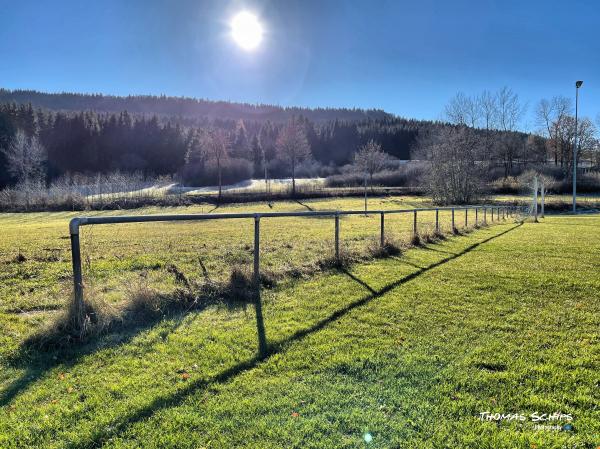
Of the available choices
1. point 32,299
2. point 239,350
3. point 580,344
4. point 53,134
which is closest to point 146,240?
point 32,299

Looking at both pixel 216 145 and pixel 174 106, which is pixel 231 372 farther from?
pixel 174 106

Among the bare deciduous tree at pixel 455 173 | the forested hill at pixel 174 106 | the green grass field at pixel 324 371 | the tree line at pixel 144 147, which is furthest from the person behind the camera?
the forested hill at pixel 174 106

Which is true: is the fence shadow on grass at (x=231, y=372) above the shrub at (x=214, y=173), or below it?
below

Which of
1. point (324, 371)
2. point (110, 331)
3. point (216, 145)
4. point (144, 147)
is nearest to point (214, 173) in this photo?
point (216, 145)

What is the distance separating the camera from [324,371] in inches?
146

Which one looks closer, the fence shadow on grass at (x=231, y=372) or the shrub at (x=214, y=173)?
the fence shadow on grass at (x=231, y=372)

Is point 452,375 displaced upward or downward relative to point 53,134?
downward

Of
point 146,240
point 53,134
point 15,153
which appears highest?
point 53,134

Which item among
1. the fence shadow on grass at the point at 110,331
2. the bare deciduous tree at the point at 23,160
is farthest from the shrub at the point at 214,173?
the fence shadow on grass at the point at 110,331

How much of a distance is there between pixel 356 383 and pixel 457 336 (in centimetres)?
183

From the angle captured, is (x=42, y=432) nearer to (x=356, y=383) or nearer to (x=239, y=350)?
(x=239, y=350)

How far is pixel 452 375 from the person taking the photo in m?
3.59

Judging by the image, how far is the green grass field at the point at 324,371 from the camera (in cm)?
277

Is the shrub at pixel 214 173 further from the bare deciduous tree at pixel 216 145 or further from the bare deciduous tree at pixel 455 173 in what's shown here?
A: the bare deciduous tree at pixel 455 173
